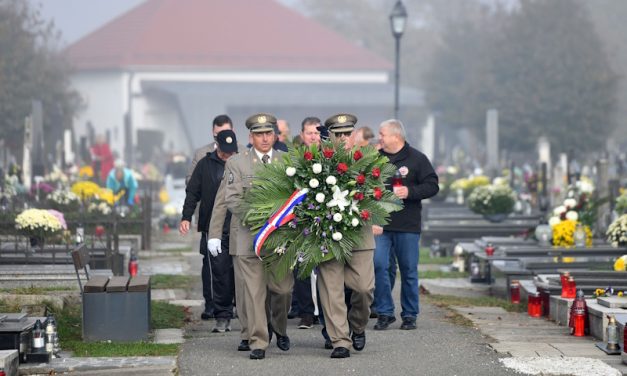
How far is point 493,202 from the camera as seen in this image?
2509 cm

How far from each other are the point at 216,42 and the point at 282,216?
7913 centimetres

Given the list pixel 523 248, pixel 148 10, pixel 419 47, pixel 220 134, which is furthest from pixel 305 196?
pixel 419 47

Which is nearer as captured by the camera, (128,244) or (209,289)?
(209,289)

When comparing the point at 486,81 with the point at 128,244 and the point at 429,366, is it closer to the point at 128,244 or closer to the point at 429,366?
the point at 128,244

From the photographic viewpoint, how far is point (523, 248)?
723 inches

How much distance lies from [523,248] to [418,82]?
104968 mm

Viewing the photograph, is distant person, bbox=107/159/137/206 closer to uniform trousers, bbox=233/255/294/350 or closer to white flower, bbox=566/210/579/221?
white flower, bbox=566/210/579/221

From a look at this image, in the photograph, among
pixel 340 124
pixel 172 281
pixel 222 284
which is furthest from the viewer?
pixel 172 281

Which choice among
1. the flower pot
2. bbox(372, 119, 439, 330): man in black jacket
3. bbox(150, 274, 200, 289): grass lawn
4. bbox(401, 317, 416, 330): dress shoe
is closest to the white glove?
bbox(372, 119, 439, 330): man in black jacket

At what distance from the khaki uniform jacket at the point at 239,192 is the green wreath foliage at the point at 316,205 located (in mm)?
164

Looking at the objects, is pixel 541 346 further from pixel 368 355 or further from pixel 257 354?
pixel 257 354

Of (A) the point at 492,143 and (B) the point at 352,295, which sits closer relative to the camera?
(B) the point at 352,295

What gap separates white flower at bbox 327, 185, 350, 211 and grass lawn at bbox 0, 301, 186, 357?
5.75 ft

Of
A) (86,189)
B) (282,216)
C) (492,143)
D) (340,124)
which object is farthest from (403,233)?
(492,143)
